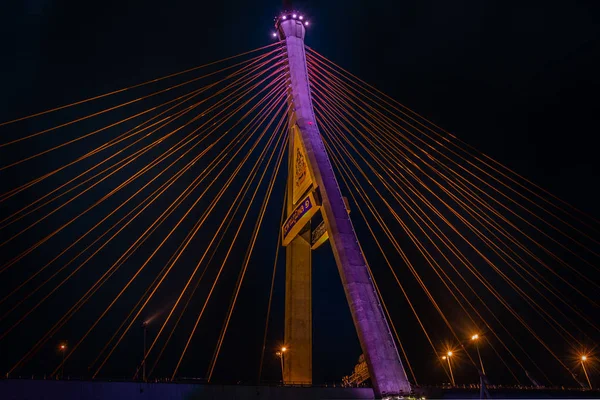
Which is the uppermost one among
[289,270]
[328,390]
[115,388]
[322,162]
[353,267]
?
[322,162]

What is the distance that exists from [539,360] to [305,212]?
32.7 meters

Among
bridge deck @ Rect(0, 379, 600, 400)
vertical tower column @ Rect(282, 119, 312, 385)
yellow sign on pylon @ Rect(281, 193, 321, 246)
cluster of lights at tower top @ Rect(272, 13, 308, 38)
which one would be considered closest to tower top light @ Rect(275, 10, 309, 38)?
cluster of lights at tower top @ Rect(272, 13, 308, 38)

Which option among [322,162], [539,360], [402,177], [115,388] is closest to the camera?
[115,388]

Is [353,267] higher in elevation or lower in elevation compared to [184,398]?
higher

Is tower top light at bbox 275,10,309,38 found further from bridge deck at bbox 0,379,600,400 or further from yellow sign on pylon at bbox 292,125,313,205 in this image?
bridge deck at bbox 0,379,600,400

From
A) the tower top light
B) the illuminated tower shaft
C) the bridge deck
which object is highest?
the tower top light

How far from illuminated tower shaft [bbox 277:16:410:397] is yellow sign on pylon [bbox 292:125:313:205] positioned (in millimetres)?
375

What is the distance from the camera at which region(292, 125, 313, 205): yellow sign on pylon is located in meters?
19.7

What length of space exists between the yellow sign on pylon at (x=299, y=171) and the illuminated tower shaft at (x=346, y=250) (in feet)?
1.23

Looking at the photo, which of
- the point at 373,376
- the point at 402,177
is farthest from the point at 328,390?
the point at 402,177

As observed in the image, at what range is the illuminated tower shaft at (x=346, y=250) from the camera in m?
13.8

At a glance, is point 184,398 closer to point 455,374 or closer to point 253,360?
point 253,360

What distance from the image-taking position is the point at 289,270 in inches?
847


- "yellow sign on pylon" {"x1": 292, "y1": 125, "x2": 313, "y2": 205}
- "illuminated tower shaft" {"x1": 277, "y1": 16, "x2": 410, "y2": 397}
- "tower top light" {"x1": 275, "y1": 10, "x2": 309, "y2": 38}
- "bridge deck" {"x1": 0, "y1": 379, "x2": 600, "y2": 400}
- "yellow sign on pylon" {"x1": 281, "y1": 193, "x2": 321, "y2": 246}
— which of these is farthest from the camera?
"tower top light" {"x1": 275, "y1": 10, "x2": 309, "y2": 38}
